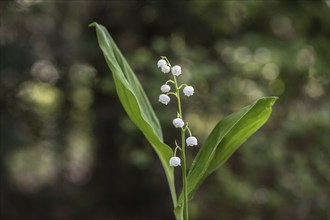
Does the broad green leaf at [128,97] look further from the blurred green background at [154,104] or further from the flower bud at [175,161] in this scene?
the blurred green background at [154,104]

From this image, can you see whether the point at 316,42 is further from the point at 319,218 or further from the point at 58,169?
the point at 58,169

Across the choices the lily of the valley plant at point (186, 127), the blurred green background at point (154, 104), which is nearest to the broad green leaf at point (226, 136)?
the lily of the valley plant at point (186, 127)

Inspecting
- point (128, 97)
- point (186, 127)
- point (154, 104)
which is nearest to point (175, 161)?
point (186, 127)

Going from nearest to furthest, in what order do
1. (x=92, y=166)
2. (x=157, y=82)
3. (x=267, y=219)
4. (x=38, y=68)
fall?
(x=157, y=82), (x=267, y=219), (x=38, y=68), (x=92, y=166)

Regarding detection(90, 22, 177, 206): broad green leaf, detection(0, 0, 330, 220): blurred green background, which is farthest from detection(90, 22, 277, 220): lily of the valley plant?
Answer: detection(0, 0, 330, 220): blurred green background

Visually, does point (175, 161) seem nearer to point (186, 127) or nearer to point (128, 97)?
point (186, 127)

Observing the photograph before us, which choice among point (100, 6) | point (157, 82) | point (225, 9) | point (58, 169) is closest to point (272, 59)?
point (225, 9)

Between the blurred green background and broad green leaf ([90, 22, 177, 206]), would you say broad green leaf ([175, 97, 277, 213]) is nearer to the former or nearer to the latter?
broad green leaf ([90, 22, 177, 206])
